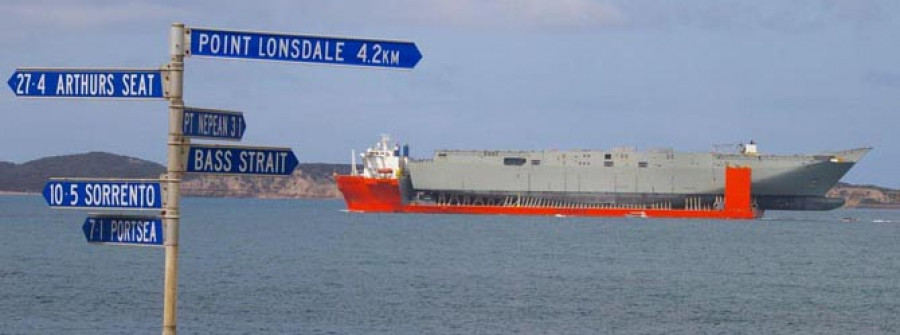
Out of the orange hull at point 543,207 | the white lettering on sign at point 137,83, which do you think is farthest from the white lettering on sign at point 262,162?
the orange hull at point 543,207

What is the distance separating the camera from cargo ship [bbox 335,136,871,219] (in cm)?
10681

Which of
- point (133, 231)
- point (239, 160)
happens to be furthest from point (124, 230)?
point (239, 160)

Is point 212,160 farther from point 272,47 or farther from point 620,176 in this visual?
point 620,176

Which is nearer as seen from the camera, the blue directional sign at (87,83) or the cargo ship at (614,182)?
the blue directional sign at (87,83)

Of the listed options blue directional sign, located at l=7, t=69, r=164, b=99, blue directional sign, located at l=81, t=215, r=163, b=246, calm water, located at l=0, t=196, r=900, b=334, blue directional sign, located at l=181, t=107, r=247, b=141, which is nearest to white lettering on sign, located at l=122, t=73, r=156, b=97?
blue directional sign, located at l=7, t=69, r=164, b=99

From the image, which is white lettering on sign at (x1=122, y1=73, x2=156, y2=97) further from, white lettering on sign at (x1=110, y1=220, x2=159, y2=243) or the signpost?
white lettering on sign at (x1=110, y1=220, x2=159, y2=243)

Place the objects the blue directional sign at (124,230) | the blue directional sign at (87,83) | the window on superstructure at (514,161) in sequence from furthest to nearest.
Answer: the window on superstructure at (514,161)
the blue directional sign at (124,230)
the blue directional sign at (87,83)

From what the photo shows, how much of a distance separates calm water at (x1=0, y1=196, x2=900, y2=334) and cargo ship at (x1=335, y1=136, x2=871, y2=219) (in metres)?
26.1

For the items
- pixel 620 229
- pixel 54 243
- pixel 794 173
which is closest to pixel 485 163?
pixel 620 229

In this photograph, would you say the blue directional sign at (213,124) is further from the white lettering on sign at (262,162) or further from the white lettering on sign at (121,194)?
the white lettering on sign at (121,194)

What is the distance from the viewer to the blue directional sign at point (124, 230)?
32.4ft

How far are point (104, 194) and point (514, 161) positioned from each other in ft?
325

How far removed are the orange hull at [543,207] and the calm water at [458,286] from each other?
25.9 m

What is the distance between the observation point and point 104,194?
984 centimetres
